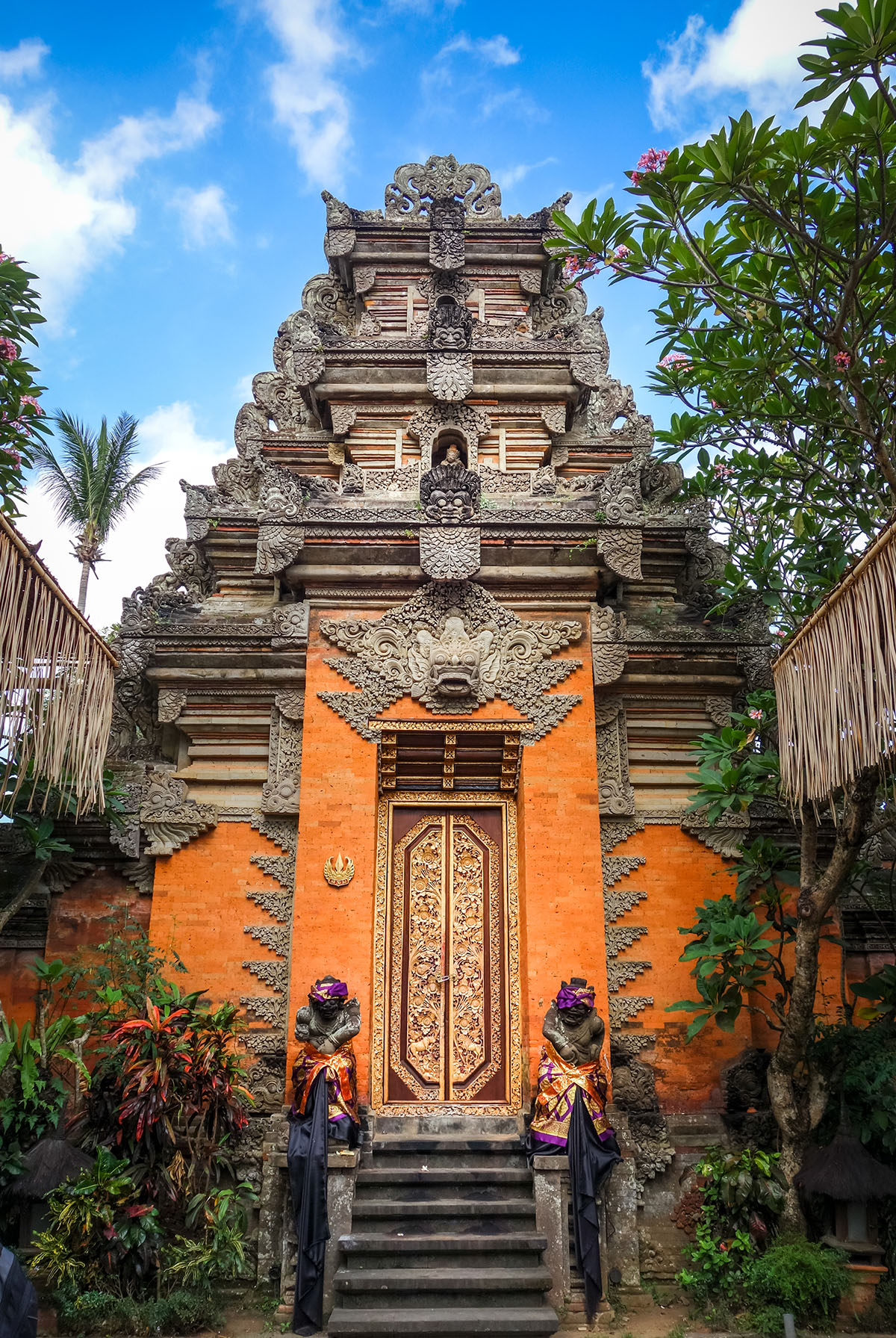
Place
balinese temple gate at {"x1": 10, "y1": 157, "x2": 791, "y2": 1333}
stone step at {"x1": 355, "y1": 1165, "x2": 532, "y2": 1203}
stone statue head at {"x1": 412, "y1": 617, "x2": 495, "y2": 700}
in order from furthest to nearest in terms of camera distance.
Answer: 1. stone statue head at {"x1": 412, "y1": 617, "x2": 495, "y2": 700}
2. balinese temple gate at {"x1": 10, "y1": 157, "x2": 791, "y2": 1333}
3. stone step at {"x1": 355, "y1": 1165, "x2": 532, "y2": 1203}

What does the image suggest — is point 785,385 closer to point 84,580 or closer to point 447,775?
point 447,775

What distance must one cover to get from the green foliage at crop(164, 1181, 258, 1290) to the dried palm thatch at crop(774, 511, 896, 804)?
5.09 m

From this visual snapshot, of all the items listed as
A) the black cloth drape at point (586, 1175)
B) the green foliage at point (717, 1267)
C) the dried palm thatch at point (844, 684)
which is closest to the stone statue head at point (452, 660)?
the dried palm thatch at point (844, 684)

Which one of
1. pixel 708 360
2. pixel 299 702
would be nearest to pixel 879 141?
pixel 708 360

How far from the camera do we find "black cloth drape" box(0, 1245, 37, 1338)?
11.1ft

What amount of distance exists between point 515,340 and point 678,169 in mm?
4876

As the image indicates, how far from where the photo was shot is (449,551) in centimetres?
955

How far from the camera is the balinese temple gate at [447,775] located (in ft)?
28.6

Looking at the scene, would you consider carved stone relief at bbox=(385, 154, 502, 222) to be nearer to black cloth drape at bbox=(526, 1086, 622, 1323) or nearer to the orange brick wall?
the orange brick wall

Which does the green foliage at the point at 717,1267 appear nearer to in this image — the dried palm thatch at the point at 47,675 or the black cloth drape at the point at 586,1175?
the black cloth drape at the point at 586,1175

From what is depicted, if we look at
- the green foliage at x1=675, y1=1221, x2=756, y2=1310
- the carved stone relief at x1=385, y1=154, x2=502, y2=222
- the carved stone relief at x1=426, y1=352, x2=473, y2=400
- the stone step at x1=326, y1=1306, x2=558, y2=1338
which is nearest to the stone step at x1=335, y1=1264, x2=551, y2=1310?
the stone step at x1=326, y1=1306, x2=558, y2=1338

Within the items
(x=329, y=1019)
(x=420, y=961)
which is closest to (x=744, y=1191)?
(x=420, y=961)

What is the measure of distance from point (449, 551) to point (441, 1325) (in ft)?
20.0

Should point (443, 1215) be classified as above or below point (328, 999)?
below
